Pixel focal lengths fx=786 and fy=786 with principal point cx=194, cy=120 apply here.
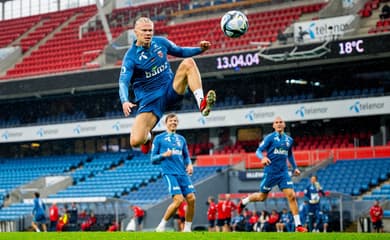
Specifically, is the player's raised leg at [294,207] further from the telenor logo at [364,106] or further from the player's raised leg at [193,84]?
the telenor logo at [364,106]

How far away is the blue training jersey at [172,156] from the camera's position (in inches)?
626

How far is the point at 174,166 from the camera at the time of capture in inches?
626

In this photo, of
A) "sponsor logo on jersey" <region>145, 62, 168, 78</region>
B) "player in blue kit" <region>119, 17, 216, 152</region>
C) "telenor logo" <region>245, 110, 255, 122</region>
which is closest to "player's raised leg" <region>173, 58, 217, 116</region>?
"player in blue kit" <region>119, 17, 216, 152</region>

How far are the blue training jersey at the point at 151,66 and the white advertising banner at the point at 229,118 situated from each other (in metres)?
19.7

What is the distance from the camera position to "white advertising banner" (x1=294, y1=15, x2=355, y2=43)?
105ft

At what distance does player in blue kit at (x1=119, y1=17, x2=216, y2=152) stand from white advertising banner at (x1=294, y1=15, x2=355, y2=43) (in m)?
20.0

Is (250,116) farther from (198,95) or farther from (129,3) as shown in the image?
(198,95)

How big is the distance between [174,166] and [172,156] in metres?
0.23

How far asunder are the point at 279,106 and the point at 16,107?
19.2 metres

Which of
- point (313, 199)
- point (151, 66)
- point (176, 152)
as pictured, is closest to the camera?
point (151, 66)

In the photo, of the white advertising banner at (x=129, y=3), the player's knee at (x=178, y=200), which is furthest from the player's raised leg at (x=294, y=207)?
the white advertising banner at (x=129, y=3)

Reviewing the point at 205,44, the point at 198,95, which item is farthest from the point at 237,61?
the point at 198,95

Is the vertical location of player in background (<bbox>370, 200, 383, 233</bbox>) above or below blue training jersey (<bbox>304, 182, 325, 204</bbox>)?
below

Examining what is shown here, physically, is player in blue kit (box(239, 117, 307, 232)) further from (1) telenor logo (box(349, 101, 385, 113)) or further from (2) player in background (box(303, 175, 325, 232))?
(1) telenor logo (box(349, 101, 385, 113))
